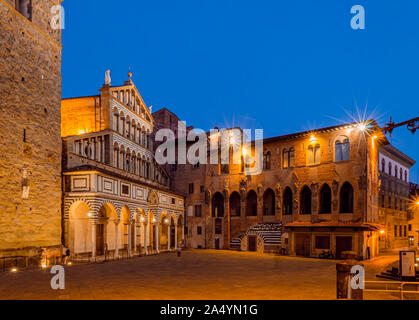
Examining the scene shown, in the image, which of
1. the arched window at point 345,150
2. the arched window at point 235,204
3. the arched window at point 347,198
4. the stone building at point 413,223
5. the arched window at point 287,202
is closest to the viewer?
the arched window at point 347,198

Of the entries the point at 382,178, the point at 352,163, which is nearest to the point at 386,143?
the point at 382,178

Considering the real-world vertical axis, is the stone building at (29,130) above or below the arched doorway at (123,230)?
above

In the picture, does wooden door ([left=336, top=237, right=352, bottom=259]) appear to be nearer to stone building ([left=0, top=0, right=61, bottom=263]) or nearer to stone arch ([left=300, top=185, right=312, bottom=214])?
stone arch ([left=300, top=185, right=312, bottom=214])

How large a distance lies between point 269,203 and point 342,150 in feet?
34.0

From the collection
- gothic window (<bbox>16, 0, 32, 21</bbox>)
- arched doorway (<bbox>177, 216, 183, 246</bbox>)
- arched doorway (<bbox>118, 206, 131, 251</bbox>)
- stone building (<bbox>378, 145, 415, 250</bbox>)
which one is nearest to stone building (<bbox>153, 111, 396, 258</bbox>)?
arched doorway (<bbox>177, 216, 183, 246</bbox>)

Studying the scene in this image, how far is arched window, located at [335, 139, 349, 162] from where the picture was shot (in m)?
37.7

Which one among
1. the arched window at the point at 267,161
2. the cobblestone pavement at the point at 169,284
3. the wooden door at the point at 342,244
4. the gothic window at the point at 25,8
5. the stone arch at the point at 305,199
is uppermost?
the gothic window at the point at 25,8

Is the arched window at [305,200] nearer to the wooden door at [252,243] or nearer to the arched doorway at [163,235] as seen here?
the wooden door at [252,243]

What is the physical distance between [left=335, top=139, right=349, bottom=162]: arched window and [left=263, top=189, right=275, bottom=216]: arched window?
871cm

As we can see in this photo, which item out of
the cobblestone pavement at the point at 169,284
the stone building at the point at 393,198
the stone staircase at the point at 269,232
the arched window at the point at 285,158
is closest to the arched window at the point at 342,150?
the arched window at the point at 285,158

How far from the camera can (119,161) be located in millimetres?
39375

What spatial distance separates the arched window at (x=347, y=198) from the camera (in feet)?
122

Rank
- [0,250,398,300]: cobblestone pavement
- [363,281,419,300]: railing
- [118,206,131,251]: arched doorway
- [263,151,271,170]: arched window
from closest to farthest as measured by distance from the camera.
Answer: [363,281,419,300]: railing, [0,250,398,300]: cobblestone pavement, [118,206,131,251]: arched doorway, [263,151,271,170]: arched window

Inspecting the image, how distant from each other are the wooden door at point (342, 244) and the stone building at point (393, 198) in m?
7.33
